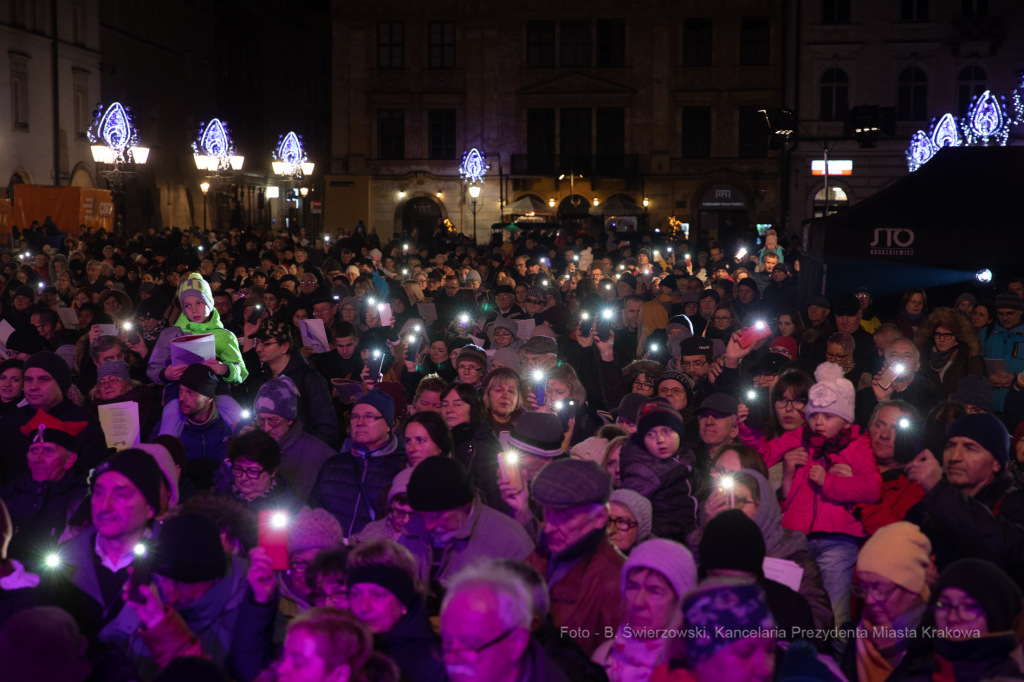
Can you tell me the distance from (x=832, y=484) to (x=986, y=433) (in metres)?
0.78

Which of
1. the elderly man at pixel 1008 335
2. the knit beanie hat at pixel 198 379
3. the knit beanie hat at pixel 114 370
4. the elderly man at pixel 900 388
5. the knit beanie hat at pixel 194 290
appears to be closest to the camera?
the knit beanie hat at pixel 198 379

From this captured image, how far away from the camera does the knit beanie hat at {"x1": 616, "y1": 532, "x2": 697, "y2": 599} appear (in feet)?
11.9

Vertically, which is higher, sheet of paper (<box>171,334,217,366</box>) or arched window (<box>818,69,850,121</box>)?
arched window (<box>818,69,850,121</box>)

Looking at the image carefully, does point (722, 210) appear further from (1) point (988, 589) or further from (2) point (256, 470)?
(1) point (988, 589)

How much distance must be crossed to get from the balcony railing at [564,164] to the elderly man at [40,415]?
3940cm

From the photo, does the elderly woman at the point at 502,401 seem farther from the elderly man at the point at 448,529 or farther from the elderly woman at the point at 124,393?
the elderly woman at the point at 124,393

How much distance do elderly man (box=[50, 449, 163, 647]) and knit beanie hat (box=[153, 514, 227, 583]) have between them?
451mm

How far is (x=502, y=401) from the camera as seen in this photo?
6.69 meters

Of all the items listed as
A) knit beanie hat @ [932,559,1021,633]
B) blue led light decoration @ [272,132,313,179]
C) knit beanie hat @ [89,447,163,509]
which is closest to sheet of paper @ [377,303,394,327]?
knit beanie hat @ [89,447,163,509]

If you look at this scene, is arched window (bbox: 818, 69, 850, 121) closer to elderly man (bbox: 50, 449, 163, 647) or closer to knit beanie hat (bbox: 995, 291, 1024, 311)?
knit beanie hat (bbox: 995, 291, 1024, 311)

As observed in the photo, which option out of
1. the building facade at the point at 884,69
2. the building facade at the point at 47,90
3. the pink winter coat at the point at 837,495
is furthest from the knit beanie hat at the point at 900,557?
the building facade at the point at 884,69

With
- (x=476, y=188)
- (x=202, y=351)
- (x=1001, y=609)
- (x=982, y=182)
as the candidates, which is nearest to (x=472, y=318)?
(x=202, y=351)

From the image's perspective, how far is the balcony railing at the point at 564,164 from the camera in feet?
147

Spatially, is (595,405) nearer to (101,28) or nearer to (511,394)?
(511,394)
